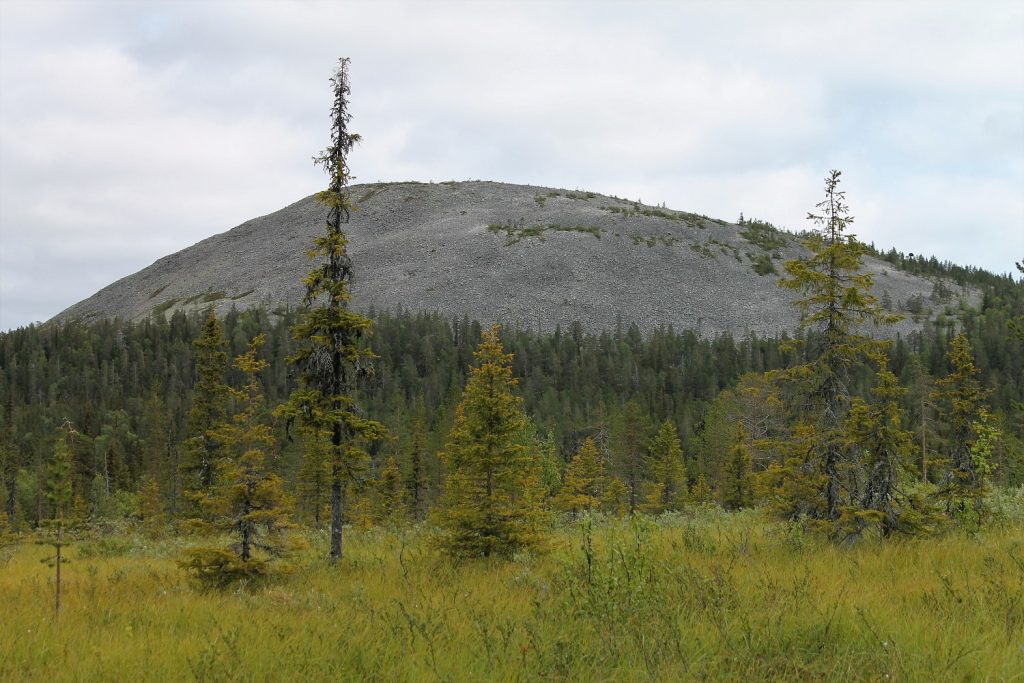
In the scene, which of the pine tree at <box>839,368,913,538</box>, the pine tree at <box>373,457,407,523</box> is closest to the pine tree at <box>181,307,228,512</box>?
the pine tree at <box>373,457,407,523</box>

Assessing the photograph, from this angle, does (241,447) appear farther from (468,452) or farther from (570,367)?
(570,367)

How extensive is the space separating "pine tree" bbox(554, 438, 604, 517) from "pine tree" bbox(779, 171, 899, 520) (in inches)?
1070

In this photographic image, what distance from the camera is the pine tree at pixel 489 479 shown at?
13.0 metres

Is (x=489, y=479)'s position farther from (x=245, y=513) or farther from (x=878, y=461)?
(x=878, y=461)

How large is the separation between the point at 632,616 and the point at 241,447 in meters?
10.4

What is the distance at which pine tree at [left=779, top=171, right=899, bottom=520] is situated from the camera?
12.9m

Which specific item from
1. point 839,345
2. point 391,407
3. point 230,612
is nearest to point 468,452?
point 230,612

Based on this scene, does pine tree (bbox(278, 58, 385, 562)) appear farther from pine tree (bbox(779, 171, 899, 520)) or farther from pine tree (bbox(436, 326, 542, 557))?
pine tree (bbox(779, 171, 899, 520))

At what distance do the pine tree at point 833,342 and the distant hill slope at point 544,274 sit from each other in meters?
122

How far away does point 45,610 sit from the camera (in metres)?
8.70

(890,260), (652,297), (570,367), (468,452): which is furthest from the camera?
(890,260)

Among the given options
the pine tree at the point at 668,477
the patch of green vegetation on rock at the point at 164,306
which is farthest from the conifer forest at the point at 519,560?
the patch of green vegetation on rock at the point at 164,306

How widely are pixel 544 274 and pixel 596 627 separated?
498 ft

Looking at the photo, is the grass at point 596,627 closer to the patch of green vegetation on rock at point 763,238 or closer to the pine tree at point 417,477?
the pine tree at point 417,477
